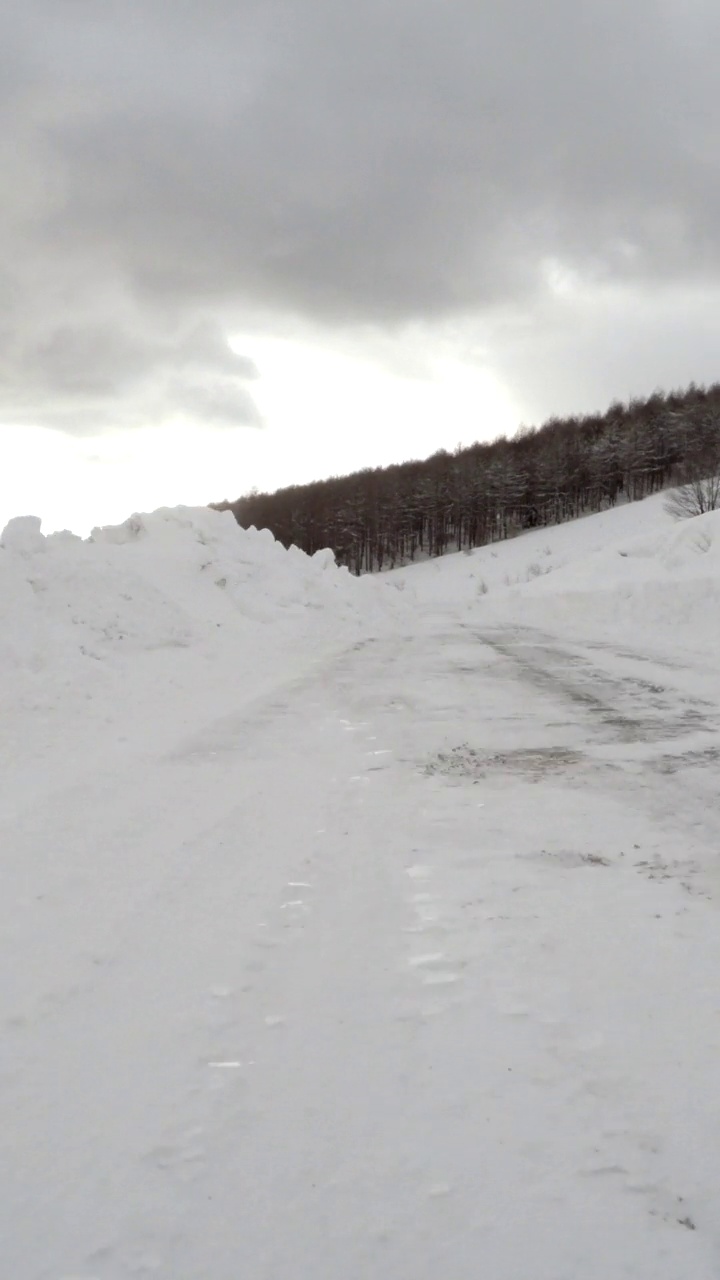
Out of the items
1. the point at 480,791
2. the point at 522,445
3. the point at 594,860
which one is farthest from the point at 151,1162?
the point at 522,445

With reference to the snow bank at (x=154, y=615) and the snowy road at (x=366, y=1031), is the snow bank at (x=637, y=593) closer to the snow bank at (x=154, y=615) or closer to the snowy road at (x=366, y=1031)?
the snow bank at (x=154, y=615)

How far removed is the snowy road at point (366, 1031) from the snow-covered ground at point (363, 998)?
0.03 feet

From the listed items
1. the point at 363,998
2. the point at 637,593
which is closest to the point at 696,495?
the point at 637,593

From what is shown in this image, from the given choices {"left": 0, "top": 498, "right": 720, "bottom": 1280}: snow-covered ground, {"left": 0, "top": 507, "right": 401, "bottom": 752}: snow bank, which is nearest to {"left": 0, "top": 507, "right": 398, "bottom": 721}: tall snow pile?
{"left": 0, "top": 507, "right": 401, "bottom": 752}: snow bank

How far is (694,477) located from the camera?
48.0m

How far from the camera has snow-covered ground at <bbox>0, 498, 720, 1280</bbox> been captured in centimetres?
210

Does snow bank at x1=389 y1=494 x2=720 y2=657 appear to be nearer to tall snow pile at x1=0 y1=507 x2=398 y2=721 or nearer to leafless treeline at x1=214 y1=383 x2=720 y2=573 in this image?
tall snow pile at x1=0 y1=507 x2=398 y2=721

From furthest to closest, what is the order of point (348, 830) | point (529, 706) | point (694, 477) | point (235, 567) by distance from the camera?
point (694, 477), point (235, 567), point (529, 706), point (348, 830)

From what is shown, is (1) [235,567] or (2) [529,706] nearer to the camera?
(2) [529,706]

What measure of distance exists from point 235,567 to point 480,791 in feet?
47.9

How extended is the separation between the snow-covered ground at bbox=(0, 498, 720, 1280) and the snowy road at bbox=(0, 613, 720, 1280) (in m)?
0.01

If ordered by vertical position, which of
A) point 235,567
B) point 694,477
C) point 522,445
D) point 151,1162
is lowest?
point 151,1162

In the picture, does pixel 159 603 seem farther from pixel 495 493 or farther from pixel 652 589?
pixel 495 493

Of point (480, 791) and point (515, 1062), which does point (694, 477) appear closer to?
point (480, 791)
